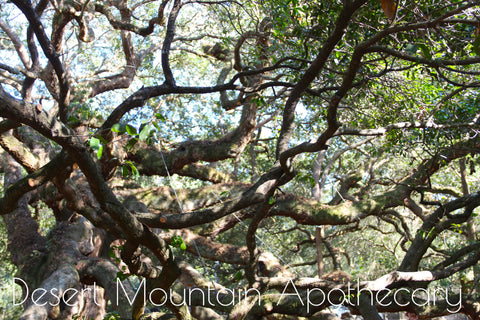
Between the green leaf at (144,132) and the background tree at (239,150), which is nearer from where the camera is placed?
the green leaf at (144,132)

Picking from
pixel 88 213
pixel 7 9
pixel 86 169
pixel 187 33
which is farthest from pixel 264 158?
pixel 86 169

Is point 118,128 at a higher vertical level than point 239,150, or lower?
lower

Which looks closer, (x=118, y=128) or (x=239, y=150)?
(x=118, y=128)

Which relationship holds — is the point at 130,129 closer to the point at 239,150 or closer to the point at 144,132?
the point at 144,132

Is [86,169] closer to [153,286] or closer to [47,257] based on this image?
[153,286]

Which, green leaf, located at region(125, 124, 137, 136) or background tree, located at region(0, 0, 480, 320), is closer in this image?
green leaf, located at region(125, 124, 137, 136)

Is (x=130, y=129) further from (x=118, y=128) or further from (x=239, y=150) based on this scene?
(x=239, y=150)

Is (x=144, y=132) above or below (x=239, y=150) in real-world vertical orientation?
below

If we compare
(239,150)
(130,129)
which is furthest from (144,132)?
(239,150)

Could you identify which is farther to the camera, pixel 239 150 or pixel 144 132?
pixel 239 150

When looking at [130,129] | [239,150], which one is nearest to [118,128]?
[130,129]

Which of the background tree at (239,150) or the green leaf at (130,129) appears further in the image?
the background tree at (239,150)

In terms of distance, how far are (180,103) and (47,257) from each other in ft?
16.4

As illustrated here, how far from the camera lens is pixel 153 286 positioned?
3617 mm
